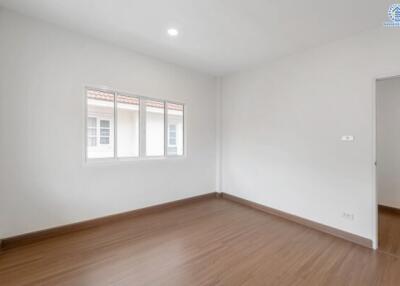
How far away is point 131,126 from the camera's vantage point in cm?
370

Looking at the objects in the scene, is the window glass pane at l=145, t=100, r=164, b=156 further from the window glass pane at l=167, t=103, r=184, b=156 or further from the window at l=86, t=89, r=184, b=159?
the window glass pane at l=167, t=103, r=184, b=156

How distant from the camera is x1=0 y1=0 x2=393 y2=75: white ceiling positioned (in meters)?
2.29

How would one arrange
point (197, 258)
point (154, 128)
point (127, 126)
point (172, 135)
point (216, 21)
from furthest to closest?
point (172, 135)
point (154, 128)
point (127, 126)
point (216, 21)
point (197, 258)

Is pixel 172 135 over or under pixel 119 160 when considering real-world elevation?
over

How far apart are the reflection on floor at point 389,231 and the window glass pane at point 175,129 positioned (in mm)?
3534

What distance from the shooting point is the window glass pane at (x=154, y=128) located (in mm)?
3855

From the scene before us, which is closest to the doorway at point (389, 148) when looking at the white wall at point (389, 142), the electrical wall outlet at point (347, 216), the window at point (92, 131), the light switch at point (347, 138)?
the white wall at point (389, 142)

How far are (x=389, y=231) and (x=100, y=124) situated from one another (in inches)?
190

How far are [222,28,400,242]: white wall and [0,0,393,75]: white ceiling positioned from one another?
1.13 feet

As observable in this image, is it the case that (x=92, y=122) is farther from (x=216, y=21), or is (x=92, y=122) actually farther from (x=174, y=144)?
(x=216, y=21)

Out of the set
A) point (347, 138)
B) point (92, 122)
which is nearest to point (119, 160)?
point (92, 122)

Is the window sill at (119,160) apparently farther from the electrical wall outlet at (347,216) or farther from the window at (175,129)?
the electrical wall outlet at (347,216)

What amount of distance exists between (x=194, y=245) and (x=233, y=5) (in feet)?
9.80

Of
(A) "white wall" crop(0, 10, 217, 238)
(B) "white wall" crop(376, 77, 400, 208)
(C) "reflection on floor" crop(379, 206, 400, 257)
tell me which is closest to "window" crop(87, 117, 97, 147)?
(A) "white wall" crop(0, 10, 217, 238)
